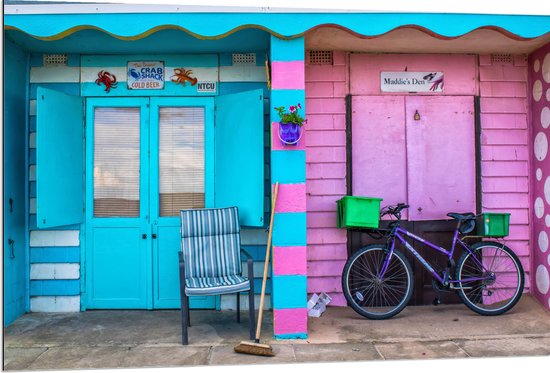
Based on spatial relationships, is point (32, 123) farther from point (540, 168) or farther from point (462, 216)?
point (540, 168)

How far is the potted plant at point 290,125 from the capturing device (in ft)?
14.6

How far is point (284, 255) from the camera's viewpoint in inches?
181

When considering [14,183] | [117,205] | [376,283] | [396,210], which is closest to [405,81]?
[396,210]

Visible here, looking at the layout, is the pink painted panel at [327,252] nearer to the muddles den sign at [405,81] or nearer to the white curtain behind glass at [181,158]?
the white curtain behind glass at [181,158]

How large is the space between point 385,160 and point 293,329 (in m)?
2.16

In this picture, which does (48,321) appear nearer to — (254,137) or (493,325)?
(254,137)

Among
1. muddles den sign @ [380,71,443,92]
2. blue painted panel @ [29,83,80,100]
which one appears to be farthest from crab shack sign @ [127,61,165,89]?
muddles den sign @ [380,71,443,92]

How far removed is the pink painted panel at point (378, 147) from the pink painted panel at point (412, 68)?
18cm

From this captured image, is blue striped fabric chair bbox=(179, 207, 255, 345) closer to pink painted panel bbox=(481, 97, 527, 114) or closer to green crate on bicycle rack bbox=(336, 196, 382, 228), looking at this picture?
green crate on bicycle rack bbox=(336, 196, 382, 228)

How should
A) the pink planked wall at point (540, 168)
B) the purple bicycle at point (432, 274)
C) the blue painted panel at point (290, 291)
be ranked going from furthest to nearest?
the pink planked wall at point (540, 168) → the purple bicycle at point (432, 274) → the blue painted panel at point (290, 291)

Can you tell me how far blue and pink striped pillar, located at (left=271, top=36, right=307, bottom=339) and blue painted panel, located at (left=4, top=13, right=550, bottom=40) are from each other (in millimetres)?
202

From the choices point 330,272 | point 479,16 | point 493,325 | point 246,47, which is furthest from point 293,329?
point 479,16

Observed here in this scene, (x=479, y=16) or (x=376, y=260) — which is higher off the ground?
(x=479, y=16)

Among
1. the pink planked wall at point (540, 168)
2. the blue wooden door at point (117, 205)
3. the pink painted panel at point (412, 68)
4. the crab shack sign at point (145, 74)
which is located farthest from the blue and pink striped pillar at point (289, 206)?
the pink planked wall at point (540, 168)
